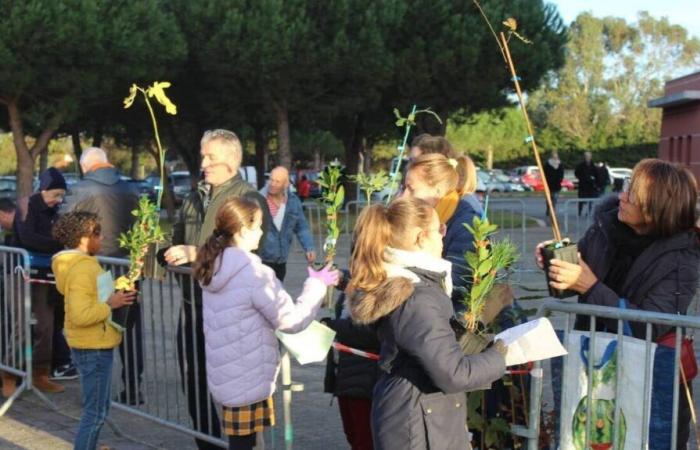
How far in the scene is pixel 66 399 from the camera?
802 cm

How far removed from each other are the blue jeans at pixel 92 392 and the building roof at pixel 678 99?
25.9 metres

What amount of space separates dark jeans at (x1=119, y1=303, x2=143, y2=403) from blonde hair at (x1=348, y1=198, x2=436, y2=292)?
3312 millimetres

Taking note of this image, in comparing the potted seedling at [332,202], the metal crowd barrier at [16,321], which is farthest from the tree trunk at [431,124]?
the potted seedling at [332,202]

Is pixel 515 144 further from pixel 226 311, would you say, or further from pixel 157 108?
pixel 226 311

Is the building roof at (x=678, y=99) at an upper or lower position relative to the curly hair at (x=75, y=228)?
upper

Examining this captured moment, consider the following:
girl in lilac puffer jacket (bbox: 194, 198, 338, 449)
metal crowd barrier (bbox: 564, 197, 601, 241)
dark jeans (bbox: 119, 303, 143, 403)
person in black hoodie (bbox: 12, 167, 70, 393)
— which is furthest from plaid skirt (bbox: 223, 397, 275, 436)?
metal crowd barrier (bbox: 564, 197, 601, 241)

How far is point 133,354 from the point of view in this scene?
6.96 m

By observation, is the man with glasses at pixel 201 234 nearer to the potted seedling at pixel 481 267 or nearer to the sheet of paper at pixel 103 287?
the sheet of paper at pixel 103 287

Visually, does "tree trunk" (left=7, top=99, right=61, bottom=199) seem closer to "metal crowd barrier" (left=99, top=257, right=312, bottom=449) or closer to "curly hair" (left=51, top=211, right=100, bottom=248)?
"metal crowd barrier" (left=99, top=257, right=312, bottom=449)

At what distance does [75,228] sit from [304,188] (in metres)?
40.7

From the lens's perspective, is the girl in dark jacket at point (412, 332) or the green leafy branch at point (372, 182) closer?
the girl in dark jacket at point (412, 332)

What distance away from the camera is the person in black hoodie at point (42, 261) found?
8266 mm

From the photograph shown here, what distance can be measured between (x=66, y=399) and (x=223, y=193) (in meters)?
3.00

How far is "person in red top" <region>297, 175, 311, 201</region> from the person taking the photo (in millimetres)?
46556
